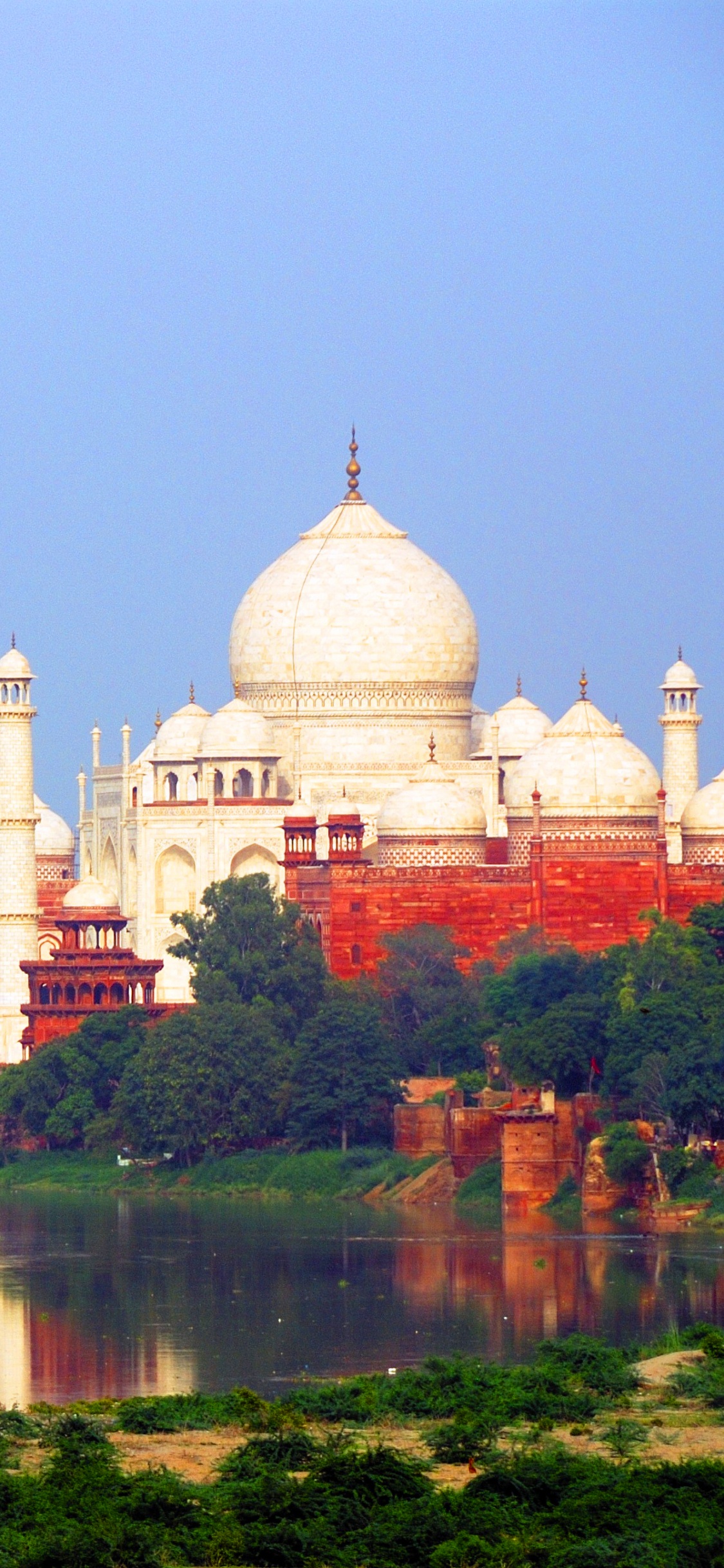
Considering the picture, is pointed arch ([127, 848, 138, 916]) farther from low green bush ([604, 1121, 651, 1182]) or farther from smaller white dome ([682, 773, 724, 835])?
low green bush ([604, 1121, 651, 1182])

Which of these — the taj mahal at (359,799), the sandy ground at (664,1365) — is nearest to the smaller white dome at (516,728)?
the taj mahal at (359,799)

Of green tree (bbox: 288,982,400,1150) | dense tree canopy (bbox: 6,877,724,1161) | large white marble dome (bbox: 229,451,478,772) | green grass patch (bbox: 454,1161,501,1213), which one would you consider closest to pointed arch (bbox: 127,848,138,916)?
large white marble dome (bbox: 229,451,478,772)

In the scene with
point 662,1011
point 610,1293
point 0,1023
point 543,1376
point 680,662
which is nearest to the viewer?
point 543,1376

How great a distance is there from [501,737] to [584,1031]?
1762cm

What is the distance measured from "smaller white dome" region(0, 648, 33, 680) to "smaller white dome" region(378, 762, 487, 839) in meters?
5.98

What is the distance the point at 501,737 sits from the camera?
65.0m

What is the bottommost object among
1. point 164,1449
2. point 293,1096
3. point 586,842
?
point 164,1449

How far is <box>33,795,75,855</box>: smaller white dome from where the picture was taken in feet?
228

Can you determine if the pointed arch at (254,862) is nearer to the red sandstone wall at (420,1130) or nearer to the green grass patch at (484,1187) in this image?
the red sandstone wall at (420,1130)

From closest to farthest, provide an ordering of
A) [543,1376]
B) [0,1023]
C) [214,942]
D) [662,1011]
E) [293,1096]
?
[543,1376], [662,1011], [293,1096], [214,942], [0,1023]

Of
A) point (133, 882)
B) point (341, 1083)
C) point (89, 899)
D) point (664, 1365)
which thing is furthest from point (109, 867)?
point (664, 1365)

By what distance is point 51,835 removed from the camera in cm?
6994

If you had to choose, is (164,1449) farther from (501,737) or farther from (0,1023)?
(501,737)

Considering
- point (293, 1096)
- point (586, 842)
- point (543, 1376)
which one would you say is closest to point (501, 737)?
point (586, 842)
